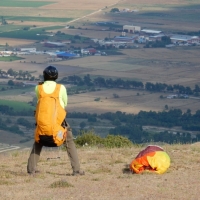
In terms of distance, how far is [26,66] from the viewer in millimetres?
74688

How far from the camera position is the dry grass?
9562mm

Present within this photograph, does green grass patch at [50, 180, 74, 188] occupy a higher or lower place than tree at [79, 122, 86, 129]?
higher

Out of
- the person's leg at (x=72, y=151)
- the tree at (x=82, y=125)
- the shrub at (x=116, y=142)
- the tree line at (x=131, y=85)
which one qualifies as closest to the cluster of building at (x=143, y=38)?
the tree line at (x=131, y=85)

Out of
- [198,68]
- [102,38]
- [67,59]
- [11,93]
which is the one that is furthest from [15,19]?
[11,93]

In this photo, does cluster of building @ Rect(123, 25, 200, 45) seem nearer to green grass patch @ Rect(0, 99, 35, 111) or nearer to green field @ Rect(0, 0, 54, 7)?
green field @ Rect(0, 0, 54, 7)

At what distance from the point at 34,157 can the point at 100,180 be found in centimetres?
90

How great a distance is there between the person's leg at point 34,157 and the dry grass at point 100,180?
109mm

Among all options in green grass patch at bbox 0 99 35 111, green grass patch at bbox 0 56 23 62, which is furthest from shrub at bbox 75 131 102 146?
green grass patch at bbox 0 56 23 62

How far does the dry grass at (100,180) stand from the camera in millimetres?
9562

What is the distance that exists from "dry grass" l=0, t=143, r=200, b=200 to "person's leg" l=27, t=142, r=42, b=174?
0.11m

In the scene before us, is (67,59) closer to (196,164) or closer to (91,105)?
(91,105)

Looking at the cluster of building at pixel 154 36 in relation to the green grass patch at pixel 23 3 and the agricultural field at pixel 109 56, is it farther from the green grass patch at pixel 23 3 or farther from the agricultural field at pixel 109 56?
the green grass patch at pixel 23 3

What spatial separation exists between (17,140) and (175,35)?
62.5m

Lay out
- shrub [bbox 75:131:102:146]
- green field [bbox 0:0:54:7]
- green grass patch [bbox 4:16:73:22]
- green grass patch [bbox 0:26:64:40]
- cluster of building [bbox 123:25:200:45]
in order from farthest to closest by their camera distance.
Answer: green field [bbox 0:0:54:7]
green grass patch [bbox 4:16:73:22]
green grass patch [bbox 0:26:64:40]
cluster of building [bbox 123:25:200:45]
shrub [bbox 75:131:102:146]
